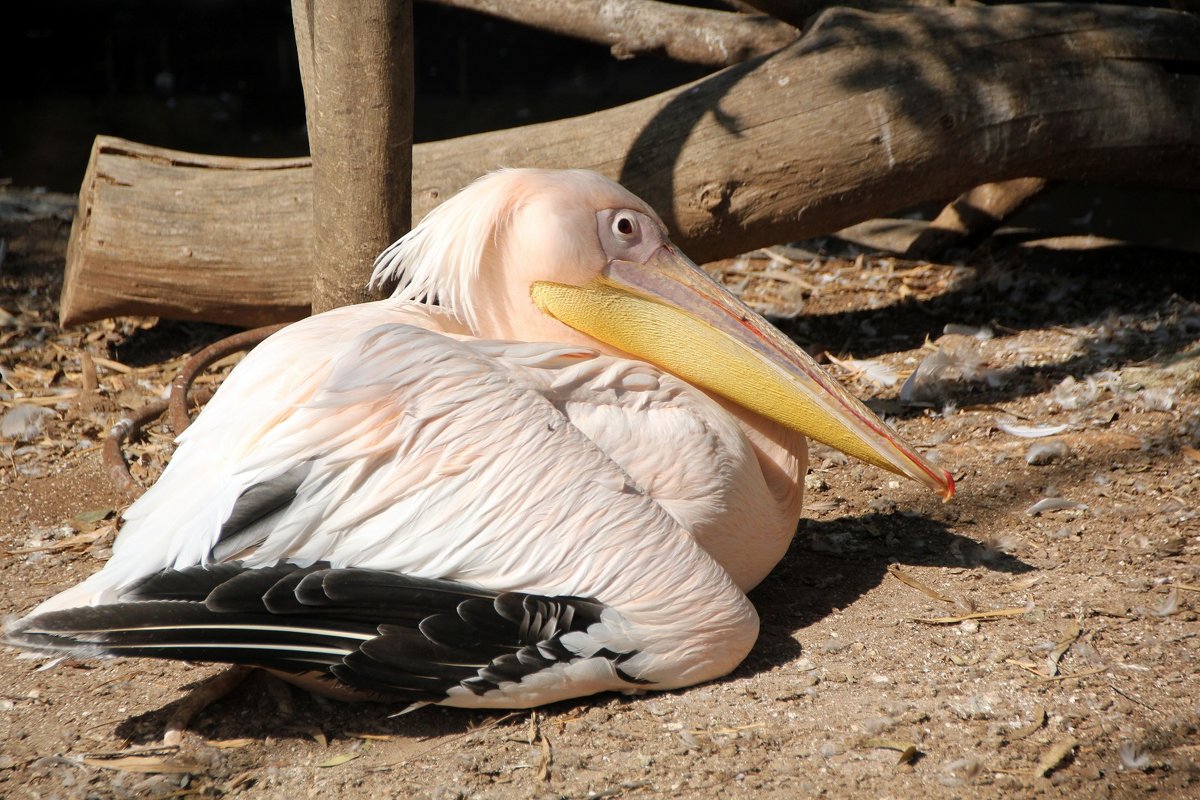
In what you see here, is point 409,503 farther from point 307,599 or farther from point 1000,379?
point 1000,379

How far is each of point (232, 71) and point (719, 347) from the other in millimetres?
8871

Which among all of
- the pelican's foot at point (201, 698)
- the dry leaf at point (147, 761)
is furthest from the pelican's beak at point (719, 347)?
the dry leaf at point (147, 761)

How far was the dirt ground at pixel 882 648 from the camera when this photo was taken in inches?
82.1

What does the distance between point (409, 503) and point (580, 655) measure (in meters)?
0.46

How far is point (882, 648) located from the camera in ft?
8.04

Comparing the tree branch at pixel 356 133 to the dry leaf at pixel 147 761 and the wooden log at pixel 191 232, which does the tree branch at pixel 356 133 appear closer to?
the wooden log at pixel 191 232

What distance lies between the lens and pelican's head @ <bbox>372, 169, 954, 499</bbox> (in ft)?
8.38

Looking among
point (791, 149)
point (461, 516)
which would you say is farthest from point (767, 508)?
point (791, 149)

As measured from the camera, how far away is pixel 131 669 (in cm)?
256

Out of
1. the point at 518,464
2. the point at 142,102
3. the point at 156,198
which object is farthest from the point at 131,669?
the point at 142,102

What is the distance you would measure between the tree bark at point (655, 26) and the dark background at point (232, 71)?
3677mm

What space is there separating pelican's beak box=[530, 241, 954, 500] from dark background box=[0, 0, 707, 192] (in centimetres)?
644

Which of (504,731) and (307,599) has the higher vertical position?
(307,599)

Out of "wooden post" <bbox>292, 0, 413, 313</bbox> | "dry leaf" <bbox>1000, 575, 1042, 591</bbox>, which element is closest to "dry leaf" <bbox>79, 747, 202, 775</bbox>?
"wooden post" <bbox>292, 0, 413, 313</bbox>
